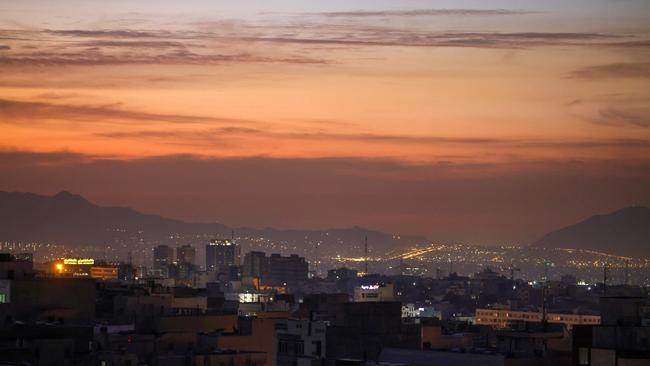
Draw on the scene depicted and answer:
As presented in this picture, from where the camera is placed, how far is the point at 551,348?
85438 mm

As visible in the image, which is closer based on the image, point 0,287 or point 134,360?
point 134,360

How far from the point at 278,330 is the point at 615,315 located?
68.2 feet

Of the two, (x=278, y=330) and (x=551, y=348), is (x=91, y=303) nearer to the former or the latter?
→ (x=278, y=330)

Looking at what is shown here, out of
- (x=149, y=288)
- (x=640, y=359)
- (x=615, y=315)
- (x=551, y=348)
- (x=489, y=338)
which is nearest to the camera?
(x=640, y=359)

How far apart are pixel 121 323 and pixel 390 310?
515 inches

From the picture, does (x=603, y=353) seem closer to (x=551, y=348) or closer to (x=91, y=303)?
(x=551, y=348)

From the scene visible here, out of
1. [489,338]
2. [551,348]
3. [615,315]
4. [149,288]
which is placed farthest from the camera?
[149,288]

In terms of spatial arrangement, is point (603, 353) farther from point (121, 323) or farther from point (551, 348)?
point (121, 323)

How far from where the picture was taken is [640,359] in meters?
54.6

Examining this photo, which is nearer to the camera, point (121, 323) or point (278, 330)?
point (278, 330)

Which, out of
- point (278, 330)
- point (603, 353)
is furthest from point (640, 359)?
point (278, 330)

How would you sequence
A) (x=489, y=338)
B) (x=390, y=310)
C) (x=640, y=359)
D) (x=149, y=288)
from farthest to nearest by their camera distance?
(x=149, y=288) < (x=489, y=338) < (x=390, y=310) < (x=640, y=359)

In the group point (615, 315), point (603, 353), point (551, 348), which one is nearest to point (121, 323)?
point (551, 348)

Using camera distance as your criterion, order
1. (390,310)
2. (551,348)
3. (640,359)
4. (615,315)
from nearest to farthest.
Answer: (640,359) → (615,315) → (551,348) → (390,310)
